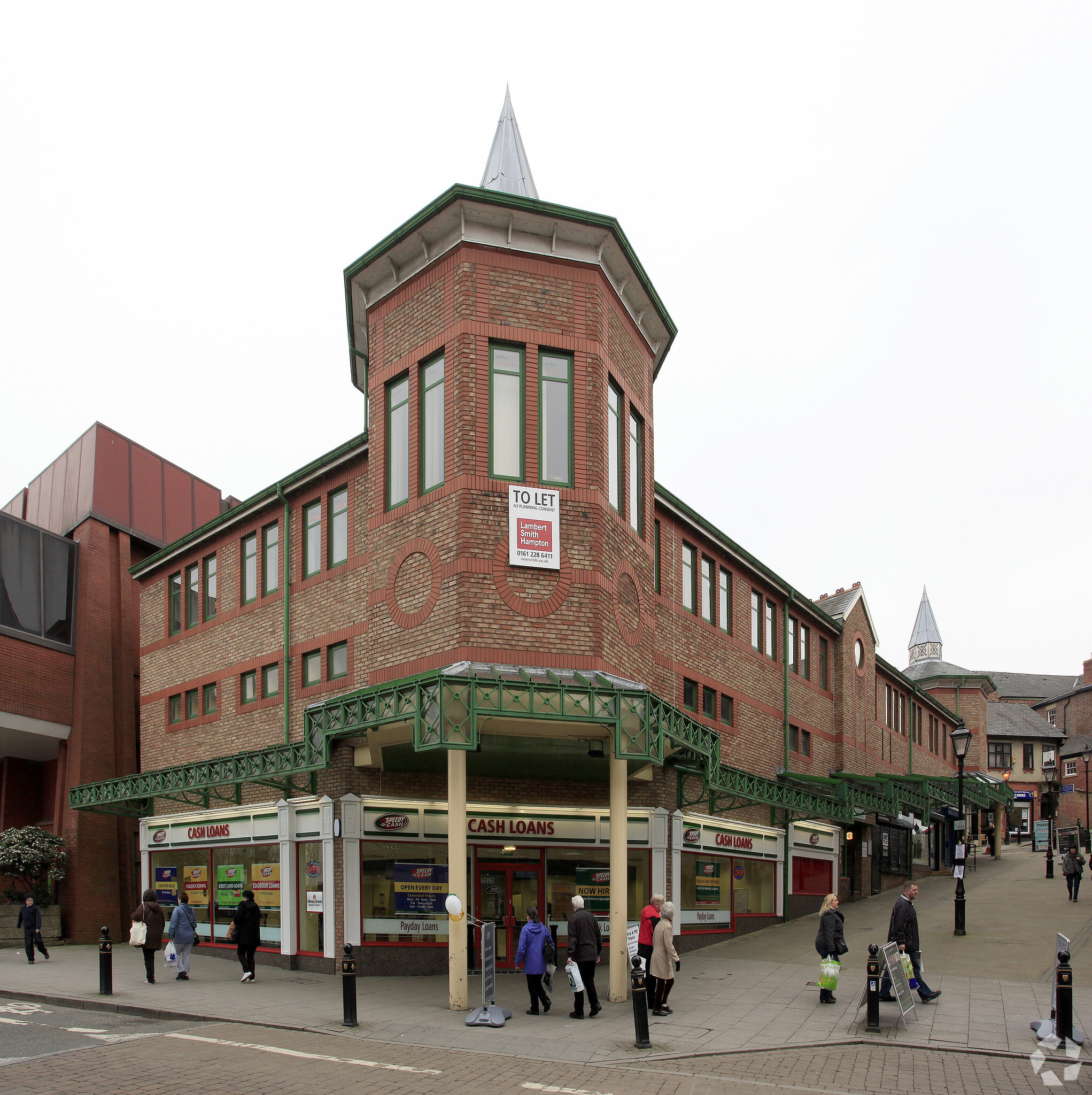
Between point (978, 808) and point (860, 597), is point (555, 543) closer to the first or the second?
point (860, 597)

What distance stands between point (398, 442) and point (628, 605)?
501 cm

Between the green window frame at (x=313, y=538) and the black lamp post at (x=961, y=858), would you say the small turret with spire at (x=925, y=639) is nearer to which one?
the black lamp post at (x=961, y=858)

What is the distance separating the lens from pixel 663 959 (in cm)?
1474

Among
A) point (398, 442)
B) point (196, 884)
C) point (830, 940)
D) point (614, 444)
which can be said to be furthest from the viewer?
point (196, 884)

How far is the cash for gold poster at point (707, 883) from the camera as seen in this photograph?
935 inches

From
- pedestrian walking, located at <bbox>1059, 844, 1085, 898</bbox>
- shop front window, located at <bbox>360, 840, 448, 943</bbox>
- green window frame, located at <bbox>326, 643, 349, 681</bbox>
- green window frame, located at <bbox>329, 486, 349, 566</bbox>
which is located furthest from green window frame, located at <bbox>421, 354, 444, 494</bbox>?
pedestrian walking, located at <bbox>1059, 844, 1085, 898</bbox>

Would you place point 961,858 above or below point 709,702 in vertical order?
below

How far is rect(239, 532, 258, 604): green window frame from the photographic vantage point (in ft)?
Answer: 86.2

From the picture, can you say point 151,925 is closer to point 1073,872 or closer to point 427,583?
point 427,583

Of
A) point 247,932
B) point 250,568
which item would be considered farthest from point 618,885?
point 250,568

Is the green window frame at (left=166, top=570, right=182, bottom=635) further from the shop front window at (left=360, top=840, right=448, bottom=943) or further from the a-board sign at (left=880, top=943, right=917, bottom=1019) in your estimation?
the a-board sign at (left=880, top=943, right=917, bottom=1019)

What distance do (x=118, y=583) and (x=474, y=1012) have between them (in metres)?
23.5

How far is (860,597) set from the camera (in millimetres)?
37156

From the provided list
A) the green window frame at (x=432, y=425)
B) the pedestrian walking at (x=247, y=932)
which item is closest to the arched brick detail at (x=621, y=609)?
the green window frame at (x=432, y=425)
